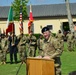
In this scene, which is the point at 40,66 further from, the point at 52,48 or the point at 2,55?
the point at 2,55

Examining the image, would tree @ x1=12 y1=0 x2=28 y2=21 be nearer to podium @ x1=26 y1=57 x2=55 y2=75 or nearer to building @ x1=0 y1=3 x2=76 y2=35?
building @ x1=0 y1=3 x2=76 y2=35

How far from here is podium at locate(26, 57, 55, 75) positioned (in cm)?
806

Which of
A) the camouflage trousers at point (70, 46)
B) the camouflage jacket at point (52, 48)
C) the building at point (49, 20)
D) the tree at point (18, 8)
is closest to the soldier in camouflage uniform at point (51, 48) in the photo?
the camouflage jacket at point (52, 48)

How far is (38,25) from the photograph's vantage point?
5469 centimetres

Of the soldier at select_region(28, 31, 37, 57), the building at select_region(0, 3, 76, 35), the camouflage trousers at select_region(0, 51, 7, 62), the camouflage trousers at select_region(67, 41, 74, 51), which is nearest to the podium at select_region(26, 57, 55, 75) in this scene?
the soldier at select_region(28, 31, 37, 57)

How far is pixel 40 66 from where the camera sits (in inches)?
319

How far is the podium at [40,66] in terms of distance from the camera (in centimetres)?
806

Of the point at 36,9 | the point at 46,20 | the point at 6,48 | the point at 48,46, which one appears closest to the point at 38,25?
the point at 46,20

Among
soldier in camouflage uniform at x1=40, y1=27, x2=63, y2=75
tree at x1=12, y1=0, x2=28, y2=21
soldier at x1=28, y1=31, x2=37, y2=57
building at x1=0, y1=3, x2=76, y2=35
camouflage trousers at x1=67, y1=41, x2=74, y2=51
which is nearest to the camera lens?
soldier in camouflage uniform at x1=40, y1=27, x2=63, y2=75

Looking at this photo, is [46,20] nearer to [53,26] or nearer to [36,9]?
[53,26]

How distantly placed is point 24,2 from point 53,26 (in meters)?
6.07

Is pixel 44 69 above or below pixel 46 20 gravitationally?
below

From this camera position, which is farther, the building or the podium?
the building

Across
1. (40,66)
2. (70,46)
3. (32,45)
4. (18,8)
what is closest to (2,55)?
(32,45)
